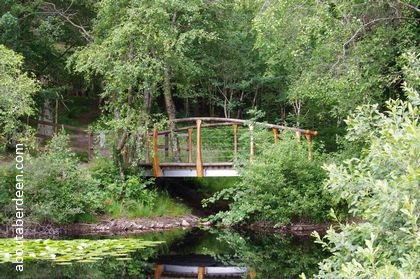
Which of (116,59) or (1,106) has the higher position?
(116,59)

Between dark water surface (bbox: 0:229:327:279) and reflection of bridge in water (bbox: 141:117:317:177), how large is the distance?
248 centimetres

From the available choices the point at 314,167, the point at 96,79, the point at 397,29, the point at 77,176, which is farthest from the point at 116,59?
the point at 96,79

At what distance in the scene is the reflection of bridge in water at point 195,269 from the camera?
10.9 meters

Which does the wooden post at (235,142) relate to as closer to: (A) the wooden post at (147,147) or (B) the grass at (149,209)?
(A) the wooden post at (147,147)

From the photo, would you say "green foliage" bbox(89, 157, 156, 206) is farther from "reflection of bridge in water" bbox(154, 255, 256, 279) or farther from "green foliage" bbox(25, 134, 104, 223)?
"reflection of bridge in water" bbox(154, 255, 256, 279)

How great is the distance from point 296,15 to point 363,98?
91.8 inches

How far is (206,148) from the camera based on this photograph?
1823 cm

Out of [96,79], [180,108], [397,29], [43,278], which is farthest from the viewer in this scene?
[180,108]

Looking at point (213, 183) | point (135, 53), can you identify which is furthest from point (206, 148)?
point (135, 53)

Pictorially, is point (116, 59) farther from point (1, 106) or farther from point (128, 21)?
→ point (1, 106)

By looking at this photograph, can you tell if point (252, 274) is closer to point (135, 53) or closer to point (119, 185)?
point (119, 185)

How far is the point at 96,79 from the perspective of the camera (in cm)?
2452

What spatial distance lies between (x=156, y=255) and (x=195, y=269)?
130cm

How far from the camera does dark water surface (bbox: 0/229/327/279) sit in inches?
420
